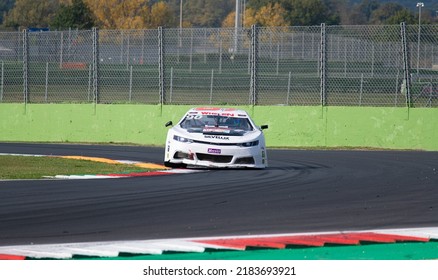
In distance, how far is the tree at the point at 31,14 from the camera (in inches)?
3716

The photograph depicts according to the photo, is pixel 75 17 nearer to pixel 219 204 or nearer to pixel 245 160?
pixel 245 160

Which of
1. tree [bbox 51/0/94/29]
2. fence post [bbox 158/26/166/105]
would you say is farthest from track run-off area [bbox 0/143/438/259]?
tree [bbox 51/0/94/29]

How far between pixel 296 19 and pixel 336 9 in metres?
55.8

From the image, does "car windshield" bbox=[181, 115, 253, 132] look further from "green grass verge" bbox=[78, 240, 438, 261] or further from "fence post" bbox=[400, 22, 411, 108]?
"green grass verge" bbox=[78, 240, 438, 261]

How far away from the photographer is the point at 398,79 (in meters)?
25.6

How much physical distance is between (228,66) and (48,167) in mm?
9615

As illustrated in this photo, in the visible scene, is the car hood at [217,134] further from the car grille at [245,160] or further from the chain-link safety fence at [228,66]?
the chain-link safety fence at [228,66]

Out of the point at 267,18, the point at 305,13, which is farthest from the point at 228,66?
the point at 305,13

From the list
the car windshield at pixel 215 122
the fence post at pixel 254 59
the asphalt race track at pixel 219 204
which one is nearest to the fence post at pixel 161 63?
the fence post at pixel 254 59

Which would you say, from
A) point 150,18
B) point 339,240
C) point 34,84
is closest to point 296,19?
point 150,18

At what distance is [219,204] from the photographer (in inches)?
495

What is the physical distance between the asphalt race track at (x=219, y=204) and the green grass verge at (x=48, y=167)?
1.60 metres

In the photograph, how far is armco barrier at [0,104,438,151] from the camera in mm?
25766
